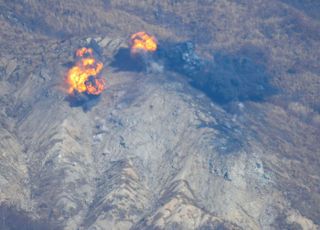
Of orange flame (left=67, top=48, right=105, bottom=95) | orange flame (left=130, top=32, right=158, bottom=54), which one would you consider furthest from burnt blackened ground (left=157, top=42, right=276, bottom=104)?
orange flame (left=67, top=48, right=105, bottom=95)

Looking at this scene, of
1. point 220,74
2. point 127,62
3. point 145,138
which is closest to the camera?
point 145,138

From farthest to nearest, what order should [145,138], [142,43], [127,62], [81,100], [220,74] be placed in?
1. [142,43]
2. [127,62]
3. [220,74]
4. [81,100]
5. [145,138]

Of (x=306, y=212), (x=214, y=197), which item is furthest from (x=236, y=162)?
(x=306, y=212)

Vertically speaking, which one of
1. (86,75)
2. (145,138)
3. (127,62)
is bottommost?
(145,138)

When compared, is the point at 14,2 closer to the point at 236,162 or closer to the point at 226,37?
the point at 226,37

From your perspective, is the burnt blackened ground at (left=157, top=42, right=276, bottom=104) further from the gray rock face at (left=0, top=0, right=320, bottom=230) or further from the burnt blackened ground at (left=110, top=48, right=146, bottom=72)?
the burnt blackened ground at (left=110, top=48, right=146, bottom=72)

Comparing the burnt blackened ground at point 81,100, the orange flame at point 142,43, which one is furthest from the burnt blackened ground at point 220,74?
the burnt blackened ground at point 81,100

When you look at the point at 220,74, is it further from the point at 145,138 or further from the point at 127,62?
the point at 145,138

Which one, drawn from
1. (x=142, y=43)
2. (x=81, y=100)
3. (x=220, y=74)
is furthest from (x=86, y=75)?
(x=220, y=74)
